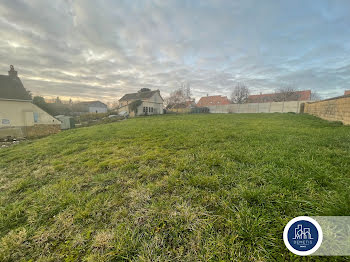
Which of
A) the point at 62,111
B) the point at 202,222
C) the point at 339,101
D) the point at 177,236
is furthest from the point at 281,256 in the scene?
the point at 62,111

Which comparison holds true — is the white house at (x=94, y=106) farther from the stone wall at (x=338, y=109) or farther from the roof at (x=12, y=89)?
Result: the stone wall at (x=338, y=109)

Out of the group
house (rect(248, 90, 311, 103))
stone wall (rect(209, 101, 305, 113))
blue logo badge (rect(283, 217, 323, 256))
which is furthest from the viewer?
house (rect(248, 90, 311, 103))

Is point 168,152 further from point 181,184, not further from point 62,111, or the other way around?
point 62,111

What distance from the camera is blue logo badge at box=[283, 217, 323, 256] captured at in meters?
1.07

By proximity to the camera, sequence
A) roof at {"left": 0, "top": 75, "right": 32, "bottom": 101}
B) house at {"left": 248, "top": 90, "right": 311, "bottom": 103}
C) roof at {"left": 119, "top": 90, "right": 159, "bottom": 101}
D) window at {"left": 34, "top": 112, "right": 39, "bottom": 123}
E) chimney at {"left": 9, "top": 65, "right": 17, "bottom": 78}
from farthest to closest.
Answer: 1. house at {"left": 248, "top": 90, "right": 311, "bottom": 103}
2. roof at {"left": 119, "top": 90, "right": 159, "bottom": 101}
3. chimney at {"left": 9, "top": 65, "right": 17, "bottom": 78}
4. window at {"left": 34, "top": 112, "right": 39, "bottom": 123}
5. roof at {"left": 0, "top": 75, "right": 32, "bottom": 101}

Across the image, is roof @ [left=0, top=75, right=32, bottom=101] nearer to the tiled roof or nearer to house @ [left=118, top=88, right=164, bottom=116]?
house @ [left=118, top=88, right=164, bottom=116]

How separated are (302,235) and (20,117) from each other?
21.3 metres

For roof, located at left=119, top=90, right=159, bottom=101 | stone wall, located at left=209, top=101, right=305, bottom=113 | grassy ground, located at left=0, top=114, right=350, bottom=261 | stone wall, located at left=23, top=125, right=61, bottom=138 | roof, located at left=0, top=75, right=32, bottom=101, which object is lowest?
stone wall, located at left=23, top=125, right=61, bottom=138

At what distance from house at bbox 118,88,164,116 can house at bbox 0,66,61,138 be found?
13.5 m

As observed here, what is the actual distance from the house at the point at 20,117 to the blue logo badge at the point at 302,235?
20193 mm

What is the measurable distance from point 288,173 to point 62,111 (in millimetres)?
43869

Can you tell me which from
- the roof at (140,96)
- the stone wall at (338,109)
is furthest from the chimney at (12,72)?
the stone wall at (338,109)

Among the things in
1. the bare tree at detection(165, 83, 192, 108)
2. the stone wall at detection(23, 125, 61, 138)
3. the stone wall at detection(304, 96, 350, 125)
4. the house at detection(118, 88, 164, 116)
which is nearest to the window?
the stone wall at detection(23, 125, 61, 138)

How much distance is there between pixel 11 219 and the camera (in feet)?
5.48
